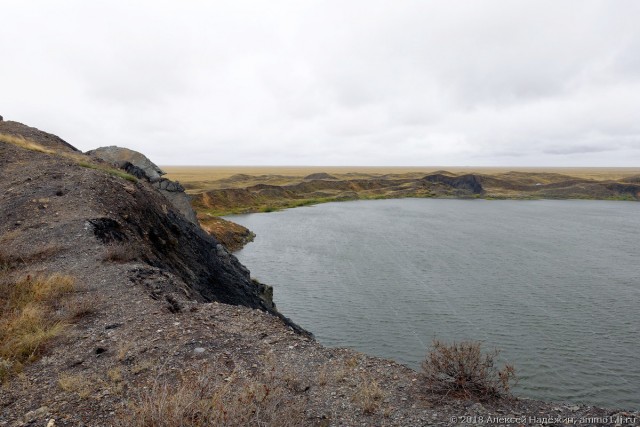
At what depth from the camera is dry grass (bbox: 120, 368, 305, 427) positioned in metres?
5.45

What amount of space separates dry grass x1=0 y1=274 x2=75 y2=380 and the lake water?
43.7ft

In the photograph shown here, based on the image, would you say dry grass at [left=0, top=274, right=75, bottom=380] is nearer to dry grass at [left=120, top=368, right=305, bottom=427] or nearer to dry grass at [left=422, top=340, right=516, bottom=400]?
dry grass at [left=120, top=368, right=305, bottom=427]

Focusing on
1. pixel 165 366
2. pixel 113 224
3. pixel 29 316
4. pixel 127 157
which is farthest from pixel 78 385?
pixel 127 157

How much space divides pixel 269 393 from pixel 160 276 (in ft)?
A: 24.5

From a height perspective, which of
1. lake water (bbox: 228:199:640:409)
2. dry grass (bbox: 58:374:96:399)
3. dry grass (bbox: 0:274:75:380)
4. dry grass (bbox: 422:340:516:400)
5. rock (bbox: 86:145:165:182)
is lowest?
lake water (bbox: 228:199:640:409)

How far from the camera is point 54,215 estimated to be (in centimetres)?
1608

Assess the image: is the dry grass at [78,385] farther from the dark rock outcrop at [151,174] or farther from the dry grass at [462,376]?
the dark rock outcrop at [151,174]

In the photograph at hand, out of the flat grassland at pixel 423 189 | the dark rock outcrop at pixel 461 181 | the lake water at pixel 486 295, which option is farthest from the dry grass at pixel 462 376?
the dark rock outcrop at pixel 461 181

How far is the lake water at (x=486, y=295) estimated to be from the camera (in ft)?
60.5

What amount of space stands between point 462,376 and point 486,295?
830 inches

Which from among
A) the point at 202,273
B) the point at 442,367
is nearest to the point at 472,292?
the point at 202,273

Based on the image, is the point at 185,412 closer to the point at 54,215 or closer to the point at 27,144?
the point at 54,215

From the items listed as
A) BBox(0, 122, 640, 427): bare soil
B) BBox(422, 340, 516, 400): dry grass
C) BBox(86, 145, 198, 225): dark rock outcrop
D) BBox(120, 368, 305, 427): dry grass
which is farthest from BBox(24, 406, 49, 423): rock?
BBox(86, 145, 198, 225): dark rock outcrop

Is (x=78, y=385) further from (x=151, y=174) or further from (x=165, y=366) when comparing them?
(x=151, y=174)
